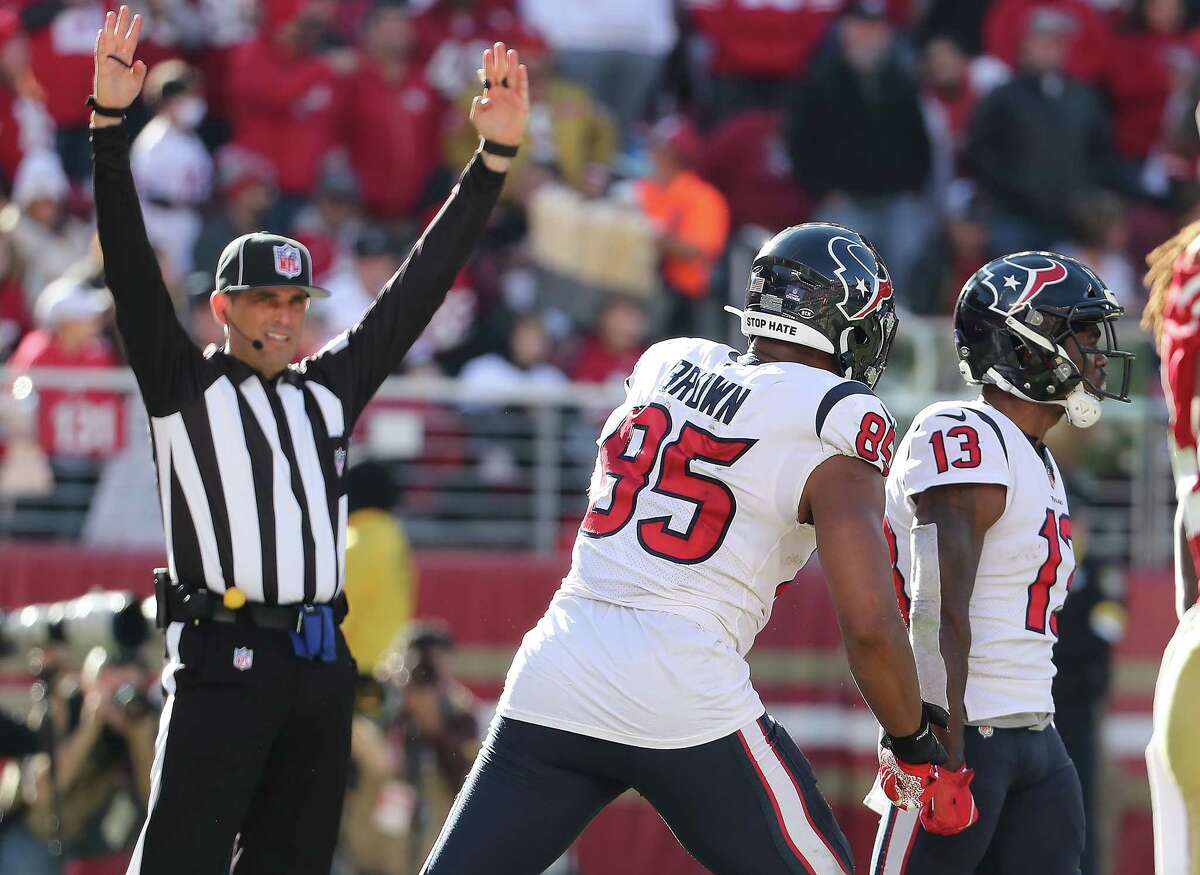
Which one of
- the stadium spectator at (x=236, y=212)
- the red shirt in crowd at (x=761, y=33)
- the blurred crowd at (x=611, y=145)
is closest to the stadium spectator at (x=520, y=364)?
the blurred crowd at (x=611, y=145)

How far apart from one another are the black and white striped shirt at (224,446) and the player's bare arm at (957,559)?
1.51 metres

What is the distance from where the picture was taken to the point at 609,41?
40.0 feet

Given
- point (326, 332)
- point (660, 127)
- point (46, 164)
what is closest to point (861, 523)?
point (326, 332)

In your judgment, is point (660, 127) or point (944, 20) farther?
point (944, 20)

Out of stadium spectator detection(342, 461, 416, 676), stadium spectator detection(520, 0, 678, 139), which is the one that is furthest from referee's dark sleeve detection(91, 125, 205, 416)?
stadium spectator detection(520, 0, 678, 139)

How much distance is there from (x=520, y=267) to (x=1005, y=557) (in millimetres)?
6629

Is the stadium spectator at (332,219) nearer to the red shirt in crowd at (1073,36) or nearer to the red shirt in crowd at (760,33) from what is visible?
the red shirt in crowd at (760,33)

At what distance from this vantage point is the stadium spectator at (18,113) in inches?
421

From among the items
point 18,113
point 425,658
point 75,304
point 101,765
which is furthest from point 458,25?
point 101,765

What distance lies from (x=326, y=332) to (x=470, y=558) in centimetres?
147

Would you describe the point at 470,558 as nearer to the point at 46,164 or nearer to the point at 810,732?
the point at 810,732

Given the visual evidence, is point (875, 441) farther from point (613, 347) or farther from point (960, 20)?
point (960, 20)

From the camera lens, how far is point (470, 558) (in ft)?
28.9

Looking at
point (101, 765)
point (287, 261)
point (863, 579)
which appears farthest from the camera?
point (101, 765)
